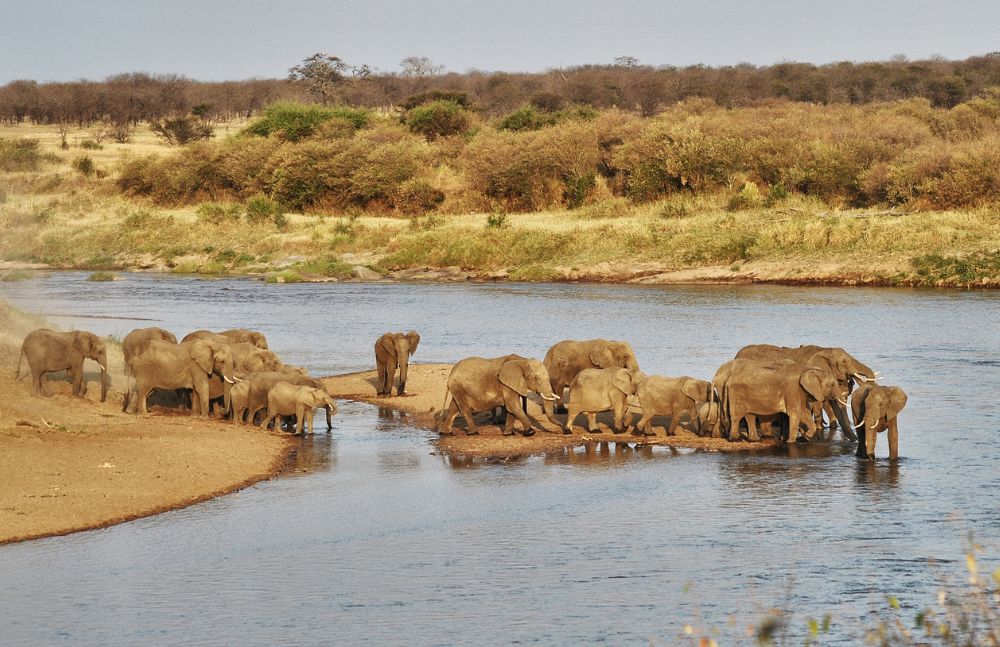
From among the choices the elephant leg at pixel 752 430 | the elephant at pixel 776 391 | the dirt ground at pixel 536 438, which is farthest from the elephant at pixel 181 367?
the elephant leg at pixel 752 430

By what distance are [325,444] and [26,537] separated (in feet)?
17.3

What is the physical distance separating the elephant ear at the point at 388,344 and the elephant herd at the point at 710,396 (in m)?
2.60

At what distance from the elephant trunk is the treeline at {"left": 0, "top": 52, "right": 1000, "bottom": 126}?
6733cm

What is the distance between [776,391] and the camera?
16.0 m

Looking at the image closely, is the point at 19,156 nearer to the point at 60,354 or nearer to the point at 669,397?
the point at 60,354

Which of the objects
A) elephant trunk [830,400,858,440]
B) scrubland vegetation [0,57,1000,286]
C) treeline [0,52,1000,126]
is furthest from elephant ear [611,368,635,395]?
treeline [0,52,1000,126]

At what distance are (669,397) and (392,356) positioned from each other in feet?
17.5

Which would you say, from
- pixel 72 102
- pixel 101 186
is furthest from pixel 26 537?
pixel 72 102

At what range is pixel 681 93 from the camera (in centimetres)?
9550

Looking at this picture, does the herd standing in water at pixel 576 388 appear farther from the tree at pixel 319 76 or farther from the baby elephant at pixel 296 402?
the tree at pixel 319 76

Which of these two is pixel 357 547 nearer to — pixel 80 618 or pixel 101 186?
pixel 80 618

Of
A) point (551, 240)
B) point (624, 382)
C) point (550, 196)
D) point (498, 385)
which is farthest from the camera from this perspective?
point (550, 196)

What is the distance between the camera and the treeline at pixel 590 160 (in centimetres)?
5041

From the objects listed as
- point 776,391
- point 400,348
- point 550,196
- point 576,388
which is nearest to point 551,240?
point 550,196
